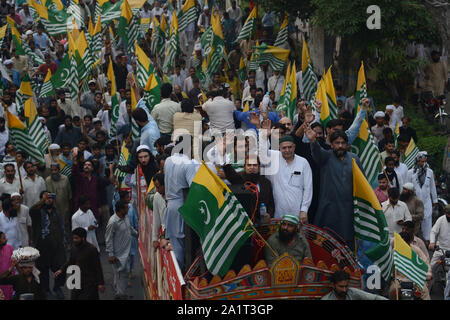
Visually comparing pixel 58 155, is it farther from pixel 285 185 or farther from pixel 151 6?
pixel 151 6

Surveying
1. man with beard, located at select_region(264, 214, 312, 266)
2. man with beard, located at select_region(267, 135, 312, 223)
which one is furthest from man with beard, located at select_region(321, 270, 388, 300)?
man with beard, located at select_region(267, 135, 312, 223)

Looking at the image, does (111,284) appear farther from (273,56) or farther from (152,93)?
(273,56)

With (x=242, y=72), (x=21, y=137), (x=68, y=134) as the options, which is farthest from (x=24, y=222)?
(x=242, y=72)

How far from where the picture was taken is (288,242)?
8.12m

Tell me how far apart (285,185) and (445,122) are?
10.8 meters

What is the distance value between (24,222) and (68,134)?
4472 millimetres

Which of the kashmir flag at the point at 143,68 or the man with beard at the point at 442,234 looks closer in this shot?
the man with beard at the point at 442,234

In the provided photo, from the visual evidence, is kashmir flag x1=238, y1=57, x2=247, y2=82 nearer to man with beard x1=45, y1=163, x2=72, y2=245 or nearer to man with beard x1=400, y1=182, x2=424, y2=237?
man with beard x1=45, y1=163, x2=72, y2=245

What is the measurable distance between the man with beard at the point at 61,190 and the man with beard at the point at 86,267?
3.40 meters

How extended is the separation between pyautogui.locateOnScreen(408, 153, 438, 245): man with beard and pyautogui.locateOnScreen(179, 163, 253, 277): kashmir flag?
289 inches

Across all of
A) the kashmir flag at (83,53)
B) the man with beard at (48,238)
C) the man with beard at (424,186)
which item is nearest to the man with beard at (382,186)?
the man with beard at (424,186)

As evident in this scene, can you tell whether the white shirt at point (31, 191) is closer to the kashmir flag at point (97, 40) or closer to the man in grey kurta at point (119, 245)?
the man in grey kurta at point (119, 245)

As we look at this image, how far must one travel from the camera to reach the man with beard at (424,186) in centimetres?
1456

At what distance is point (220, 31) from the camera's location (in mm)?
20281
